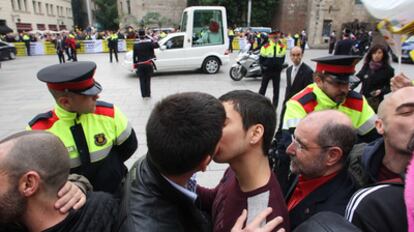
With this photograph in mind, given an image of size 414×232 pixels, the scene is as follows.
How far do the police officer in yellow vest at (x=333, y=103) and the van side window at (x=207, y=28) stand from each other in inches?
380

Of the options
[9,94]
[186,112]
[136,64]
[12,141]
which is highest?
[186,112]

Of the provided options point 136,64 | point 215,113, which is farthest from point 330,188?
point 136,64

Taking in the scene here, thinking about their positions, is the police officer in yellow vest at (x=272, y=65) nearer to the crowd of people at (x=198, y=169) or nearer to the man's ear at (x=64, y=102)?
the crowd of people at (x=198, y=169)

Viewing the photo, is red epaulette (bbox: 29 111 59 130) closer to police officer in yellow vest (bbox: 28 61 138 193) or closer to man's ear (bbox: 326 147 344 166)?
police officer in yellow vest (bbox: 28 61 138 193)

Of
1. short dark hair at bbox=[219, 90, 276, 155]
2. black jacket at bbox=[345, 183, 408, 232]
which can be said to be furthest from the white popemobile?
black jacket at bbox=[345, 183, 408, 232]

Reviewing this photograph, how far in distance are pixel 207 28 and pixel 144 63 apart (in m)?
4.84

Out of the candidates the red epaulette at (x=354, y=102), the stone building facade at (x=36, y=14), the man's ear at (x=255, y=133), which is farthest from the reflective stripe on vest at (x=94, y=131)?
the stone building facade at (x=36, y=14)

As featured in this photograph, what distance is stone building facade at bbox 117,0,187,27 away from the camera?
36.1 metres

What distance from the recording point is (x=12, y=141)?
3.66 ft

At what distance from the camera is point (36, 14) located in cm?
3934

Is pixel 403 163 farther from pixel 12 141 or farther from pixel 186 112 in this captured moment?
pixel 12 141

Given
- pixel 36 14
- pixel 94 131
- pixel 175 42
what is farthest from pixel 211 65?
pixel 36 14

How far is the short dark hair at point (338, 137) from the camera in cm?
161

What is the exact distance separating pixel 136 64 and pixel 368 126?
6.83m
